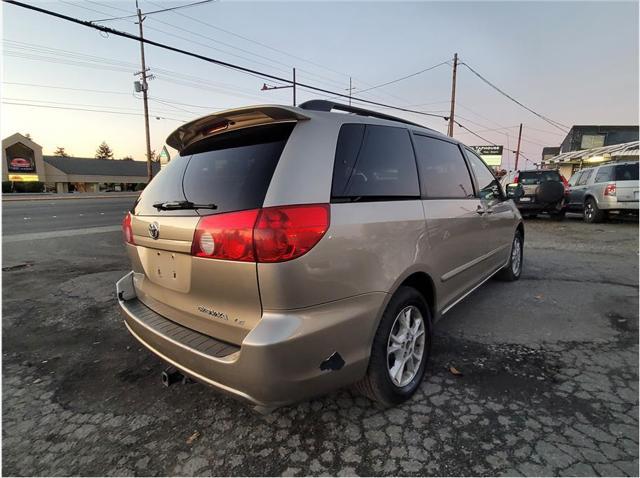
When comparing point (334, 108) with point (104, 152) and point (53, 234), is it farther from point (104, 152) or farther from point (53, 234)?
point (104, 152)

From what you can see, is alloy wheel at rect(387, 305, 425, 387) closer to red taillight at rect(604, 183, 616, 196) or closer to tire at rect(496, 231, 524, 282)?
tire at rect(496, 231, 524, 282)

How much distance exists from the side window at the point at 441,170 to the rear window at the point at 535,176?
1081cm

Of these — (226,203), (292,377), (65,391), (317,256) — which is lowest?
(65,391)

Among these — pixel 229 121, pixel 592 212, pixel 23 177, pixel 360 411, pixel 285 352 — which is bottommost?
pixel 360 411

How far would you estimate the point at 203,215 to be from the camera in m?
1.83

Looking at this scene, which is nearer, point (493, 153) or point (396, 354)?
point (396, 354)

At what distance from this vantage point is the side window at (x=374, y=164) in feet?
6.35

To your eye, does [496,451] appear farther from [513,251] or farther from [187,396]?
[513,251]

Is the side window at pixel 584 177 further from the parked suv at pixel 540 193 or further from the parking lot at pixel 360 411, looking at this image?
the parking lot at pixel 360 411

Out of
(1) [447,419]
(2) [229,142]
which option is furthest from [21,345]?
(1) [447,419]

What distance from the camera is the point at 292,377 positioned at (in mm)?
1648

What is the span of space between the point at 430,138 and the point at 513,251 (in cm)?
280

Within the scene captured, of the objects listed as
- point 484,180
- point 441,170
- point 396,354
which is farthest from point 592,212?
point 396,354

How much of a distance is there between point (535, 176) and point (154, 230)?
13672mm
